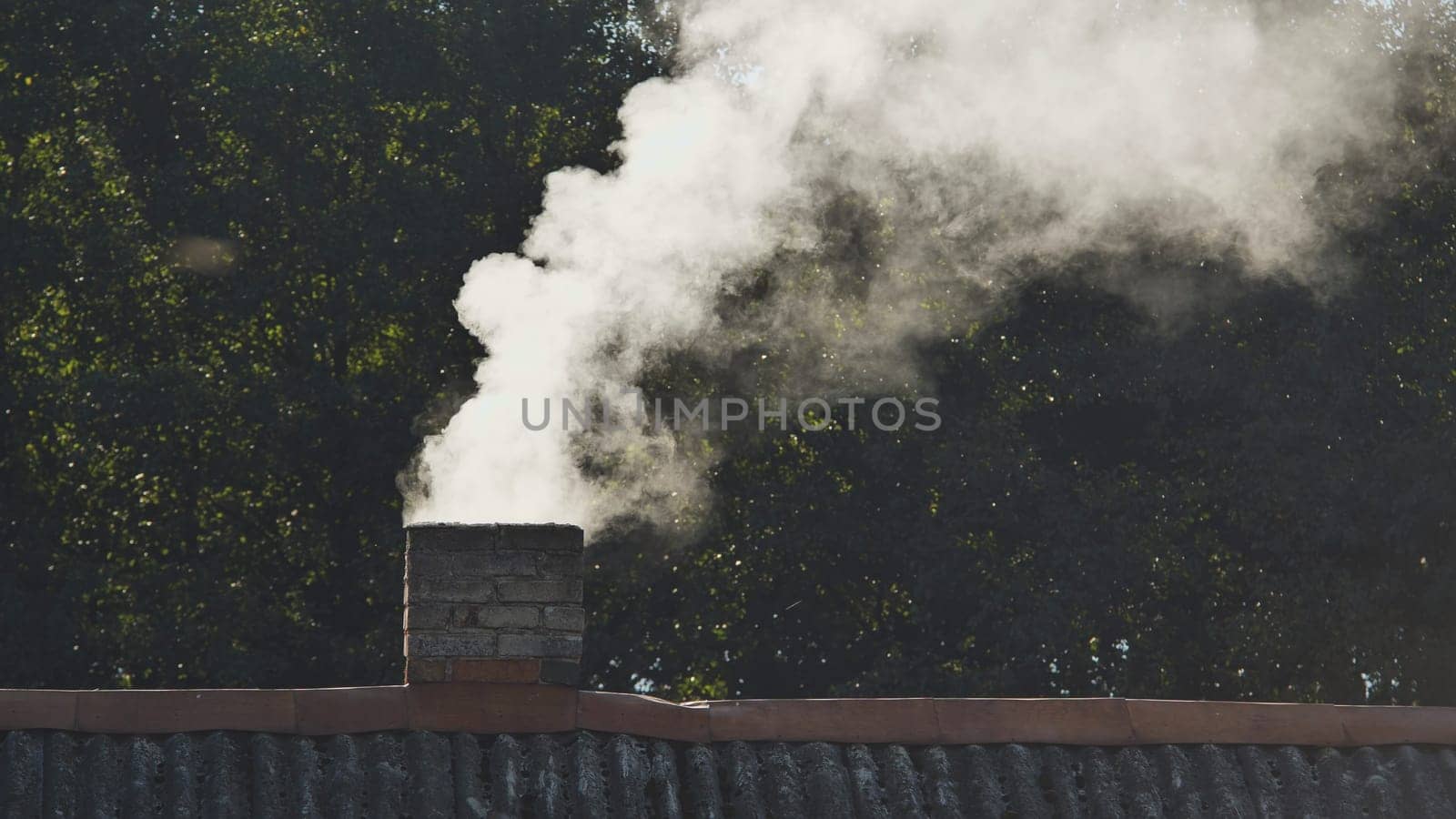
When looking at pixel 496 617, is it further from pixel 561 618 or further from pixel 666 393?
pixel 666 393

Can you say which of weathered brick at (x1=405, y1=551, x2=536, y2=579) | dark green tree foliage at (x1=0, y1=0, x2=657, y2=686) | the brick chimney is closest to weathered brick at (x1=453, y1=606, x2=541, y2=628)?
the brick chimney

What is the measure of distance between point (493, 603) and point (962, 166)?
12355 mm

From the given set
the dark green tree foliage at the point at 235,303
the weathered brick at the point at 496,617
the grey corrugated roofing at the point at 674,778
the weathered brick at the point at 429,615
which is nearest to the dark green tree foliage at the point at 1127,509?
the dark green tree foliage at the point at 235,303

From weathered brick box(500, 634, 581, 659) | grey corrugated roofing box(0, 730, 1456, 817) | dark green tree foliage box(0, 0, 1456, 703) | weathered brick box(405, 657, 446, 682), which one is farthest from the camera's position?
dark green tree foliage box(0, 0, 1456, 703)

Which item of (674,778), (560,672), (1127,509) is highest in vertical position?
(1127,509)

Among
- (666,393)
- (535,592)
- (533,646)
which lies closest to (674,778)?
(533,646)

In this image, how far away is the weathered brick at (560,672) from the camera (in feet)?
26.2

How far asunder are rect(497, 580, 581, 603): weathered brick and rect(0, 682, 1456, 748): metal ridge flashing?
37 cm

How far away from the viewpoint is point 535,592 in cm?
810

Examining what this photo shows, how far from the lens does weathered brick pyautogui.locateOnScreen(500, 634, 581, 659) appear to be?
7.99 meters

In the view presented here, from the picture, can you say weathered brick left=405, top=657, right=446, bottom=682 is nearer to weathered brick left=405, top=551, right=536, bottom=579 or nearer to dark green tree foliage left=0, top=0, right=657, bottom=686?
weathered brick left=405, top=551, right=536, bottom=579

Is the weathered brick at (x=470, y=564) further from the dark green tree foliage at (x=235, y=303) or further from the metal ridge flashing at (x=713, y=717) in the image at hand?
the dark green tree foliage at (x=235, y=303)

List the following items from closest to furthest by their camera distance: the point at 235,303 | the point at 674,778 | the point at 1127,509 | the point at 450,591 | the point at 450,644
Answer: the point at 674,778, the point at 450,644, the point at 450,591, the point at 1127,509, the point at 235,303

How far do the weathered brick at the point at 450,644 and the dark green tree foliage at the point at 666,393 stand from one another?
9961 mm
